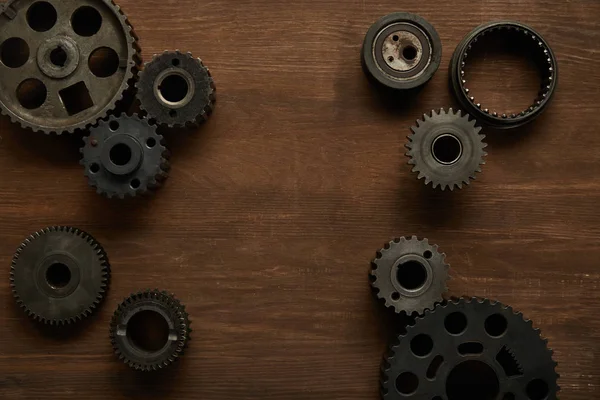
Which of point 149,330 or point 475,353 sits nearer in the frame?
point 475,353

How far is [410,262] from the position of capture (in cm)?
212

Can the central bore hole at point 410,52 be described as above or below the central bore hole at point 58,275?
above

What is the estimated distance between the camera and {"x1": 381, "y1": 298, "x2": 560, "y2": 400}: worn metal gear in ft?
6.68

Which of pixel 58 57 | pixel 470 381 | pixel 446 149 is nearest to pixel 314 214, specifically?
pixel 446 149

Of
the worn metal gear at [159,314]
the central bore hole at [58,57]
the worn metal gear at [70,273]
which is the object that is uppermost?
the central bore hole at [58,57]

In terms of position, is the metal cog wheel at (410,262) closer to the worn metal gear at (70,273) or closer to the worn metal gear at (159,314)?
the worn metal gear at (159,314)

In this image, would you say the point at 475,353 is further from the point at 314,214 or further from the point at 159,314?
the point at 159,314

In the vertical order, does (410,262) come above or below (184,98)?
below

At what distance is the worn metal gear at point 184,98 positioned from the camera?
6.93ft

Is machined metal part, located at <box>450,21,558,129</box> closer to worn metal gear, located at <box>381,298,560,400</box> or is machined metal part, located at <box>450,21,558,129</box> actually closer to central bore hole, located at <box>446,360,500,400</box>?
worn metal gear, located at <box>381,298,560,400</box>

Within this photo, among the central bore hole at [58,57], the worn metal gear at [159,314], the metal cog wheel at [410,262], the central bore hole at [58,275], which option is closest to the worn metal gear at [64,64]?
the central bore hole at [58,57]

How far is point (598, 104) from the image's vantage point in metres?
2.22

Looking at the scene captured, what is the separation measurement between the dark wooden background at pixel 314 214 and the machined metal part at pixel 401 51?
0.10 m

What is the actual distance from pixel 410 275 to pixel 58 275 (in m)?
1.30
